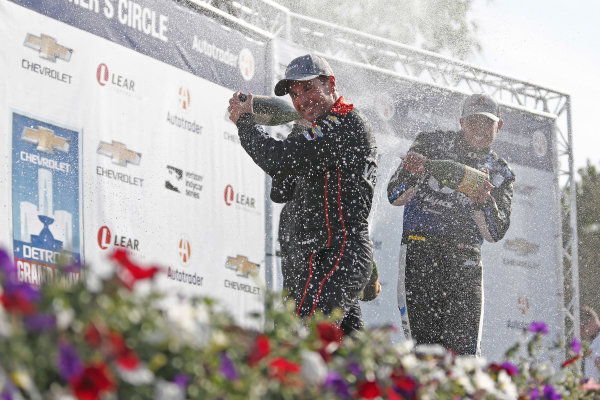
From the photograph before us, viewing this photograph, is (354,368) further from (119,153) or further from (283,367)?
(119,153)

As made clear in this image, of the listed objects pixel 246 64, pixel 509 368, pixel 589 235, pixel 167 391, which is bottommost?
pixel 167 391

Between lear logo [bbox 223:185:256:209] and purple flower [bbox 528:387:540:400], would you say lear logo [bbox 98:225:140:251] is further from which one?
purple flower [bbox 528:387:540:400]

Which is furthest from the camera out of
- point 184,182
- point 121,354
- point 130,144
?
point 184,182

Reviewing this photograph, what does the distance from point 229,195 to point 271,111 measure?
2.37 m

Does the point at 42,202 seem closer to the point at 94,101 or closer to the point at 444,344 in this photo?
the point at 94,101

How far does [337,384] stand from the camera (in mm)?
1875

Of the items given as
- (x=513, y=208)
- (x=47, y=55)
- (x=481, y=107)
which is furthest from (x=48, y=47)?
(x=513, y=208)

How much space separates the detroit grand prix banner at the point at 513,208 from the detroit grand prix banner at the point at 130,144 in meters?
0.65

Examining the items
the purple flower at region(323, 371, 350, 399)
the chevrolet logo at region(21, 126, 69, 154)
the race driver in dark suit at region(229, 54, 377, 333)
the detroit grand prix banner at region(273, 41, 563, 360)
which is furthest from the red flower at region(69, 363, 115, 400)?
the detroit grand prix banner at region(273, 41, 563, 360)

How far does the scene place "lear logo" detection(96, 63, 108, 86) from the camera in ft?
20.0

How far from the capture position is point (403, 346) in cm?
253

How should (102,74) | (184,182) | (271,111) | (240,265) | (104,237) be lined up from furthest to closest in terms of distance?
(240,265) → (184,182) → (102,74) → (104,237) → (271,111)

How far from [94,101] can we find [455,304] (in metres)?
2.58

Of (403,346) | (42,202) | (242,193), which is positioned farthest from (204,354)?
(242,193)
